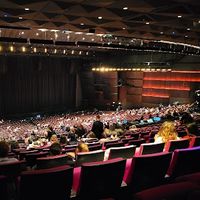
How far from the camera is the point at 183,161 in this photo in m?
4.12

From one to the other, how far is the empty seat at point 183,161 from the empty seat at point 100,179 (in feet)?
2.63

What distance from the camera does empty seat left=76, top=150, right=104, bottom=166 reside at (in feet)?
16.1

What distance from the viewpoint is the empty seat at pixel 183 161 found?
4098 mm


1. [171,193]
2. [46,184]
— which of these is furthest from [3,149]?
[171,193]

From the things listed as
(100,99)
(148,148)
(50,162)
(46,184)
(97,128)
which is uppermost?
(46,184)

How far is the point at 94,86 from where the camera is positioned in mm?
33344

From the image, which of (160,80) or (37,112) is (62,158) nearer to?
(160,80)

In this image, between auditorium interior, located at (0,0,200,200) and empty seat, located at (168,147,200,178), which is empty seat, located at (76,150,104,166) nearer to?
auditorium interior, located at (0,0,200,200)

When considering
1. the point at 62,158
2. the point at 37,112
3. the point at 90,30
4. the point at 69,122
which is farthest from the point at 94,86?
the point at 62,158

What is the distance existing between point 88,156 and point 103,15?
7729mm

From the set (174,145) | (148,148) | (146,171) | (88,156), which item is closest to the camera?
(146,171)

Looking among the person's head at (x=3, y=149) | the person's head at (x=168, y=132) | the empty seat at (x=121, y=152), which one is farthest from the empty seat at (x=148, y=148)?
the person's head at (x=3, y=149)

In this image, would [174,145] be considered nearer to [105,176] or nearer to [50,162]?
[50,162]

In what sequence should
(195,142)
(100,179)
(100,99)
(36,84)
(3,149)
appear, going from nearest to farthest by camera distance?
1. (100,179)
2. (3,149)
3. (195,142)
4. (36,84)
5. (100,99)
